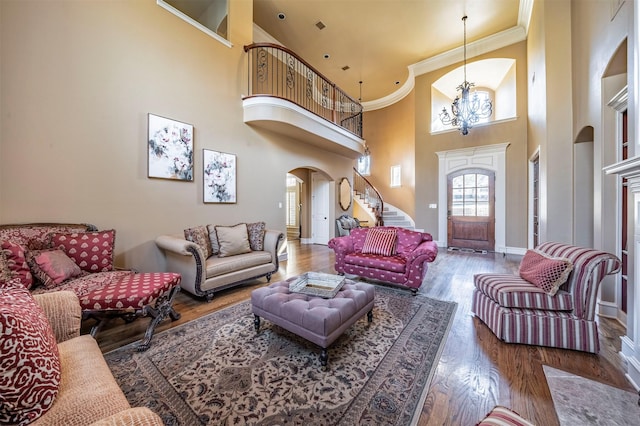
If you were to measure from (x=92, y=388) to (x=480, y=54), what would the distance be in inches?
339

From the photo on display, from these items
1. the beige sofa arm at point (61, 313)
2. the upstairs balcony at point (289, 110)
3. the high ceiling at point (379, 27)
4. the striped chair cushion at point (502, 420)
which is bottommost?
the striped chair cushion at point (502, 420)

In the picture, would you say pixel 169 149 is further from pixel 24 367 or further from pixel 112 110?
pixel 24 367

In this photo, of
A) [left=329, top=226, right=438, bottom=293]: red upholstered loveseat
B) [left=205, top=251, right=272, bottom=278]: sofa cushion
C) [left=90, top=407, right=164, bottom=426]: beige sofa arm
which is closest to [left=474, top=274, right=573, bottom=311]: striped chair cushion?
[left=329, top=226, right=438, bottom=293]: red upholstered loveseat

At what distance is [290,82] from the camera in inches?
253

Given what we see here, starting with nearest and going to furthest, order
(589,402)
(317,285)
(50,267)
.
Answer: (589,402), (50,267), (317,285)

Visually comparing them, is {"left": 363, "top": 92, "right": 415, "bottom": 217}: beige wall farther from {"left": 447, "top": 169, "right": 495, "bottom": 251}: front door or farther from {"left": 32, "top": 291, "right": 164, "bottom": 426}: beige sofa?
A: {"left": 32, "top": 291, "right": 164, "bottom": 426}: beige sofa

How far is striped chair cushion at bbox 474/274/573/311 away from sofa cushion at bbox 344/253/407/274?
1.14 meters

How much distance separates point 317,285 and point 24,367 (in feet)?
6.23

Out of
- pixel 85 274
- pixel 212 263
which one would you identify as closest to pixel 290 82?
pixel 212 263

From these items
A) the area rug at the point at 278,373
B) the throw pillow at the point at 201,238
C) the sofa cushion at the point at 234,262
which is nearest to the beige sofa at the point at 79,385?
the area rug at the point at 278,373

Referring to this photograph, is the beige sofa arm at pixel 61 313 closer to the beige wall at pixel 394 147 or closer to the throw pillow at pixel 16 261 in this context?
the throw pillow at pixel 16 261

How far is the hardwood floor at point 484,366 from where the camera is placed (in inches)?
Result: 58.2

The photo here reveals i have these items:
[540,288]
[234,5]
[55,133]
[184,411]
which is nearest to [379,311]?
[540,288]

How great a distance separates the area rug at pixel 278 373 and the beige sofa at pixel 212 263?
25.7 inches
